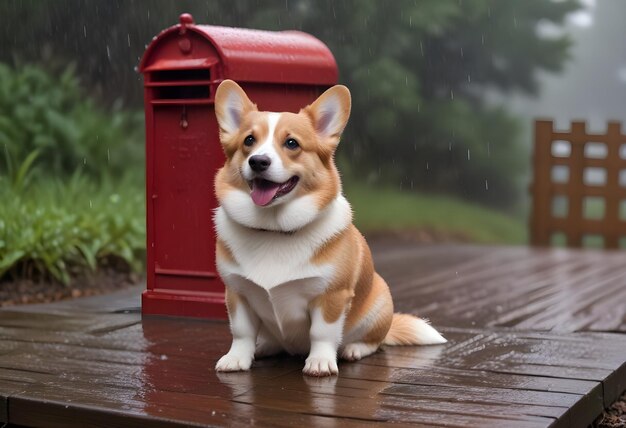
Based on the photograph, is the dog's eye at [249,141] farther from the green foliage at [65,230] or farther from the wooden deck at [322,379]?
the green foliage at [65,230]

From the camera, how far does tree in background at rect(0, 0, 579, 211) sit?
10.2 metres

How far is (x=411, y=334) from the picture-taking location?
4.14 m

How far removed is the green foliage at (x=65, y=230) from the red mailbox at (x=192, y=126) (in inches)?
47.2

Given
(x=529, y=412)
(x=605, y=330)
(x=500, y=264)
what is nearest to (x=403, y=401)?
(x=529, y=412)

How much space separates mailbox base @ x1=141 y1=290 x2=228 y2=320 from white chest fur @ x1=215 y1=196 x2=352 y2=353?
48.8 inches

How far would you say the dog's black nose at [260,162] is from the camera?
127 inches

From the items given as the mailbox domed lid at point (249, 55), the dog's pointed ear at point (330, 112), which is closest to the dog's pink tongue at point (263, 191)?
the dog's pointed ear at point (330, 112)

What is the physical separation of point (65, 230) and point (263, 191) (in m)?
3.13

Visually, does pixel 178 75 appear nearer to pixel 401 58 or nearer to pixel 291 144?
pixel 291 144

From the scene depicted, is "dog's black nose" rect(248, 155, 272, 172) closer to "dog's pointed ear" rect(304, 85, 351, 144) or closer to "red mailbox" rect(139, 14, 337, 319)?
"dog's pointed ear" rect(304, 85, 351, 144)

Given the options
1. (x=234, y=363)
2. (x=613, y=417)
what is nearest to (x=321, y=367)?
(x=234, y=363)

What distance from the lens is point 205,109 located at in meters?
4.73

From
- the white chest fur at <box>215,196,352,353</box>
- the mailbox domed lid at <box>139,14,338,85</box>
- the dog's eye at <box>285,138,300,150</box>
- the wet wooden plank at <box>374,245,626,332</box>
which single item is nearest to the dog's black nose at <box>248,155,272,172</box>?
the dog's eye at <box>285,138,300,150</box>

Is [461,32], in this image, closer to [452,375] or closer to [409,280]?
[409,280]
